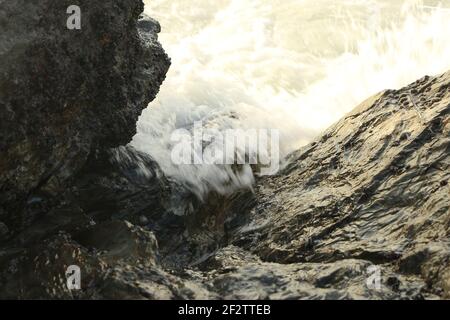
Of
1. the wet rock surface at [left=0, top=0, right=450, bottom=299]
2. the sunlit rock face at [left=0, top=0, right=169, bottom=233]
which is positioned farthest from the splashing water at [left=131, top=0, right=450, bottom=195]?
the sunlit rock face at [left=0, top=0, right=169, bottom=233]

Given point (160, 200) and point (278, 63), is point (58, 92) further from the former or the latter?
point (278, 63)

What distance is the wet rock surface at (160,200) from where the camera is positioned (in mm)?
4266

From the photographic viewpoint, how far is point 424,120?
6.14m

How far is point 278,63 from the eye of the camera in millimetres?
13781

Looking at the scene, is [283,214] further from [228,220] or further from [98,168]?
[98,168]

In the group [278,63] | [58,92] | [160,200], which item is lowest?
[160,200]

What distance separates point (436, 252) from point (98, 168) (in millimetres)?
3484

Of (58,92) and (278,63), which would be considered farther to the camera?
(278,63)

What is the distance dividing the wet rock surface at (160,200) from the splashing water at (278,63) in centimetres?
90

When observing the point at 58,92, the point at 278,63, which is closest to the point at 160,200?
the point at 58,92

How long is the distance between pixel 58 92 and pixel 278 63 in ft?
31.3

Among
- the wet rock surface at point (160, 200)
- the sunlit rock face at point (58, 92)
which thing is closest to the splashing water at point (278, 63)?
the wet rock surface at point (160, 200)
